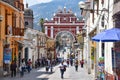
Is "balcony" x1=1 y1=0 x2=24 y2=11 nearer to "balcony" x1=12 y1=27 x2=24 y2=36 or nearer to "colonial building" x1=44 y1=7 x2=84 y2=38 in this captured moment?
"balcony" x1=12 y1=27 x2=24 y2=36

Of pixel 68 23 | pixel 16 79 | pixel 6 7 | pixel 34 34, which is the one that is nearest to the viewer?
pixel 16 79

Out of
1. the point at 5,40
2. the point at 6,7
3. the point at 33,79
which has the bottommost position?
the point at 33,79

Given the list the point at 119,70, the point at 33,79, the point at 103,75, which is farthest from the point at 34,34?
the point at 119,70

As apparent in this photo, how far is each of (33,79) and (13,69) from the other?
418 cm

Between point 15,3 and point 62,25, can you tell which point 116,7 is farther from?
point 62,25

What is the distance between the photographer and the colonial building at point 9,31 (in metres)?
38.7

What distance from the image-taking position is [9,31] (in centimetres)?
4116

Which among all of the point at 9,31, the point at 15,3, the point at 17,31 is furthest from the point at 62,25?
the point at 9,31

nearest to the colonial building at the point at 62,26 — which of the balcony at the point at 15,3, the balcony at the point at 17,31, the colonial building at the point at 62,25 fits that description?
the colonial building at the point at 62,25

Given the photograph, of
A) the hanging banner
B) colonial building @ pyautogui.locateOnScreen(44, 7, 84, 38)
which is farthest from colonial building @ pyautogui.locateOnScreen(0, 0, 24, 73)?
colonial building @ pyautogui.locateOnScreen(44, 7, 84, 38)

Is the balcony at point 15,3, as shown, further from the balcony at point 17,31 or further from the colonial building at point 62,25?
the colonial building at point 62,25

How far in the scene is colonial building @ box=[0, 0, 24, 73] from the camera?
1523 inches

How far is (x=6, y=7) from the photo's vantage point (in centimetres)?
4075

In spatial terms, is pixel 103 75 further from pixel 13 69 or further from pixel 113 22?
pixel 13 69
